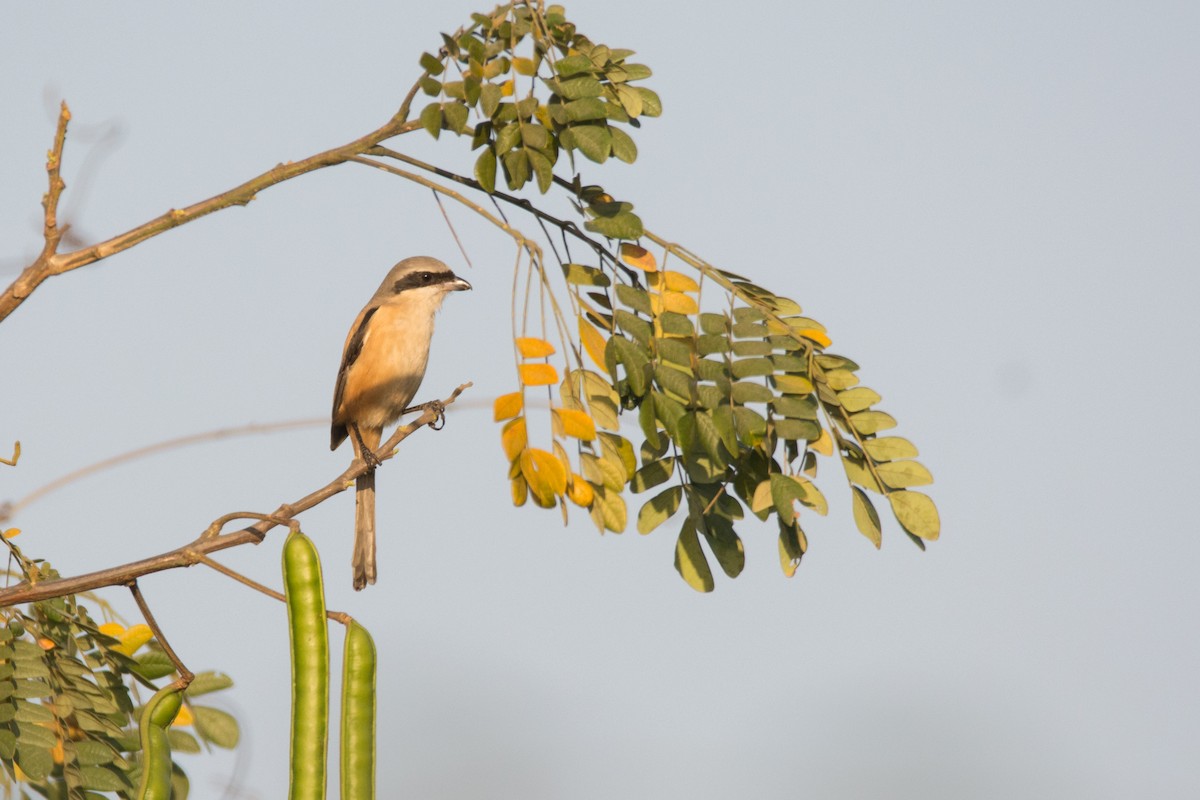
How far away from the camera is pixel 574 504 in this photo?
3055 mm

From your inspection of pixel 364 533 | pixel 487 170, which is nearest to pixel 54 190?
pixel 487 170

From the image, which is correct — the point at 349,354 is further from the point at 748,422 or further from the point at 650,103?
the point at 748,422

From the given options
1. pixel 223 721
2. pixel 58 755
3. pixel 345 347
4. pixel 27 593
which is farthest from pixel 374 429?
pixel 27 593

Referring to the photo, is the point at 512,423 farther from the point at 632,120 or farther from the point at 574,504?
the point at 632,120

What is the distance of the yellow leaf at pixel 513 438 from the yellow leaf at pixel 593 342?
243 mm

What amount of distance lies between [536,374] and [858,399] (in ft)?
2.54

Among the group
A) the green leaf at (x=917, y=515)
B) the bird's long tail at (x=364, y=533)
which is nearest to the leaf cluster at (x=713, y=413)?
the green leaf at (x=917, y=515)

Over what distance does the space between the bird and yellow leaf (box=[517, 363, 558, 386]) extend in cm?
297

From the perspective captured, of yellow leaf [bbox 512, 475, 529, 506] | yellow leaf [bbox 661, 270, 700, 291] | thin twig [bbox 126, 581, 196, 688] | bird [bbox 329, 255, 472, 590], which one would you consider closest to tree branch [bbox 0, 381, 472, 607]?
thin twig [bbox 126, 581, 196, 688]

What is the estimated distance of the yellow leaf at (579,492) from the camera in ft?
9.89

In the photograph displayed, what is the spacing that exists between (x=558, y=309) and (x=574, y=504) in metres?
0.48

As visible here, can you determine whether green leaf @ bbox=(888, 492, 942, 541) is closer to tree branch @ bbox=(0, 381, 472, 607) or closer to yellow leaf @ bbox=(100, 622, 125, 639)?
tree branch @ bbox=(0, 381, 472, 607)

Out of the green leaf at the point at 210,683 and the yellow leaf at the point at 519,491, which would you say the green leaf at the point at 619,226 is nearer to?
the yellow leaf at the point at 519,491

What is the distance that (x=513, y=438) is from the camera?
3.04 m
